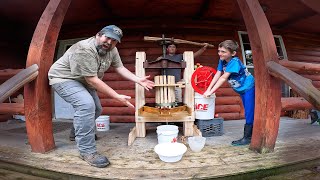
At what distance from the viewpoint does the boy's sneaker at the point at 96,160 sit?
2.68m

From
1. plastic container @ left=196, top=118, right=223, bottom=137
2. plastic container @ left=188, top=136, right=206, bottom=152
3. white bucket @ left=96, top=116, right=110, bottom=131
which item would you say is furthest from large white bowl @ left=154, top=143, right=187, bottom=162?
white bucket @ left=96, top=116, right=110, bottom=131

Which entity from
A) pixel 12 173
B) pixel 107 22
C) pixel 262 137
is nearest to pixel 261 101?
pixel 262 137

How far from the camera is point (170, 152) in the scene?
2814 millimetres

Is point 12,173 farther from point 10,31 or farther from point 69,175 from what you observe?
point 10,31

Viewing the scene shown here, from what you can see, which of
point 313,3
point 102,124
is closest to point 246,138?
point 102,124

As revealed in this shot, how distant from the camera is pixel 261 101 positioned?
311cm

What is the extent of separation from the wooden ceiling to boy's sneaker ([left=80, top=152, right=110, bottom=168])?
3569 millimetres

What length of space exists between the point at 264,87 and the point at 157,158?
1.55 meters

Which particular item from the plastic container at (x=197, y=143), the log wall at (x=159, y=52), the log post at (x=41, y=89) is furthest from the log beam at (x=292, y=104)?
the log post at (x=41, y=89)

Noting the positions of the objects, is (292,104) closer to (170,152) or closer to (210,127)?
(210,127)

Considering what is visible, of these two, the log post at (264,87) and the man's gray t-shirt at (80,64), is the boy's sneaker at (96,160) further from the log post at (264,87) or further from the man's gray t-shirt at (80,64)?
the log post at (264,87)

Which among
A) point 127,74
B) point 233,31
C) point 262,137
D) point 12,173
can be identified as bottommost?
point 12,173

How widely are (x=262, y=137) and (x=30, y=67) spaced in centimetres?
299

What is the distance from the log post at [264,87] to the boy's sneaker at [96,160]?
1.85 meters
